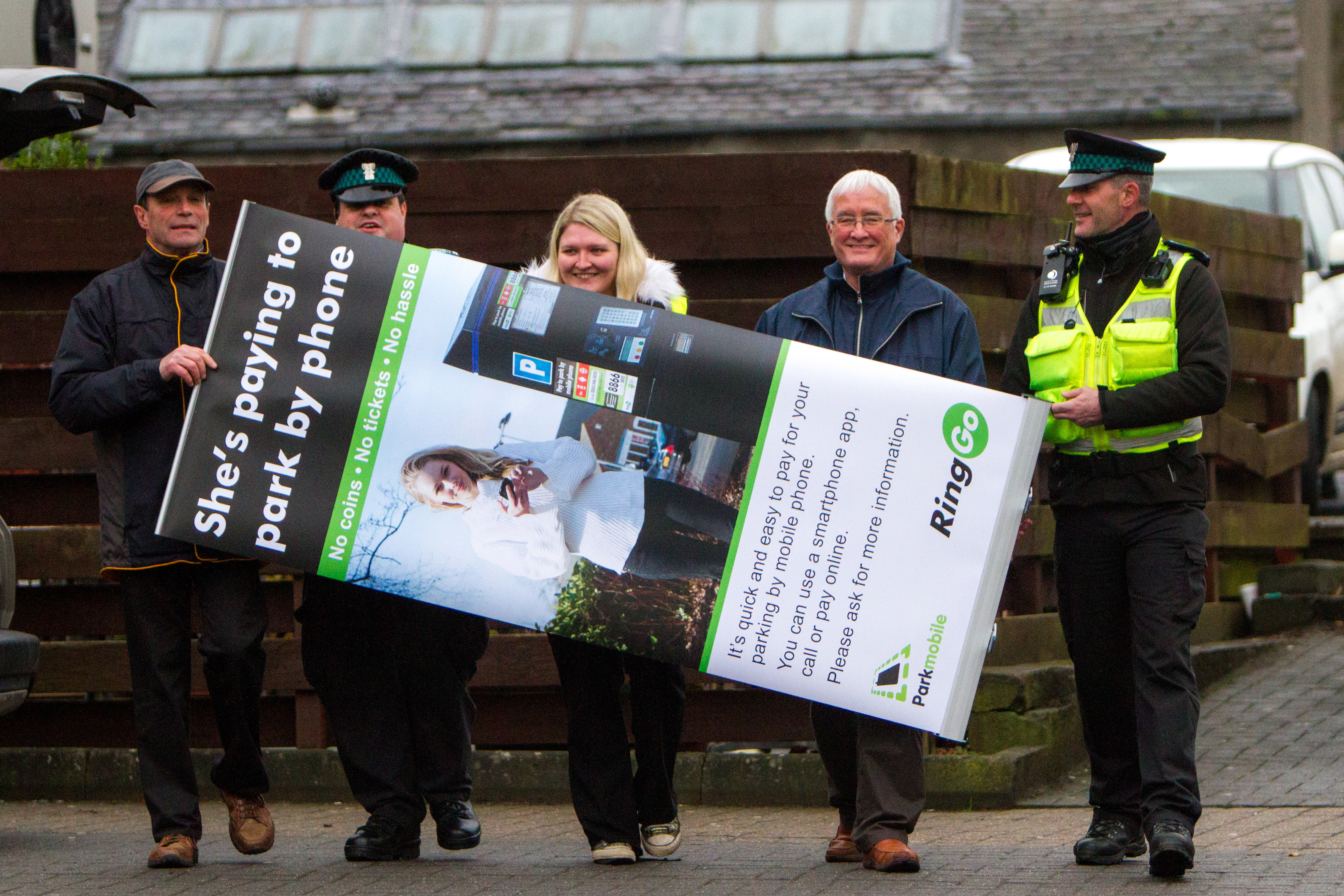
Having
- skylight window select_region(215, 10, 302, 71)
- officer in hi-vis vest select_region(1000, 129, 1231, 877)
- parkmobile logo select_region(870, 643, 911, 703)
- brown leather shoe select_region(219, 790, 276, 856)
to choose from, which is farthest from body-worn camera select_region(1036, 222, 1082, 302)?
skylight window select_region(215, 10, 302, 71)

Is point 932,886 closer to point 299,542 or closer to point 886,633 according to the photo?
point 886,633

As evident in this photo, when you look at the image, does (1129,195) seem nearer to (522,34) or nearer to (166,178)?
(166,178)

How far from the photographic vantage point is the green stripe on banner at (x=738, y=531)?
18.0 feet

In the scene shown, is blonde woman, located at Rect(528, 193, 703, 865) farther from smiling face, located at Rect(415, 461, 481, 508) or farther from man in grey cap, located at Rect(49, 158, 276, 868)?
man in grey cap, located at Rect(49, 158, 276, 868)

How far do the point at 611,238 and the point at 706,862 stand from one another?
1938mm

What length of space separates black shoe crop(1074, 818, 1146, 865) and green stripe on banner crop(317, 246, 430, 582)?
233cm

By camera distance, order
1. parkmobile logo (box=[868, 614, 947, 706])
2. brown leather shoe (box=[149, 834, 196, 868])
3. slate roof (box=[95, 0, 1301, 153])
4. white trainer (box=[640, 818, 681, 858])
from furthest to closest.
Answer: slate roof (box=[95, 0, 1301, 153]) → white trainer (box=[640, 818, 681, 858]) → brown leather shoe (box=[149, 834, 196, 868]) → parkmobile logo (box=[868, 614, 947, 706])

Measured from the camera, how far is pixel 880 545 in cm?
545

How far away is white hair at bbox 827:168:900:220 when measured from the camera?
5.73m

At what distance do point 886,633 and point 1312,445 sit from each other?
6886 mm

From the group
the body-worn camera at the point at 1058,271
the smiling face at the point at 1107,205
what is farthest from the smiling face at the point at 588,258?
the smiling face at the point at 1107,205

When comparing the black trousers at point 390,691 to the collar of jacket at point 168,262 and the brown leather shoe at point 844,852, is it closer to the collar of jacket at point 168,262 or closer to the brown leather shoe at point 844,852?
the collar of jacket at point 168,262

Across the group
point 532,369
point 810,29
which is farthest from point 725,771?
point 810,29

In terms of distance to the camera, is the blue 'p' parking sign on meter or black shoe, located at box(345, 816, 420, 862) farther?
black shoe, located at box(345, 816, 420, 862)
